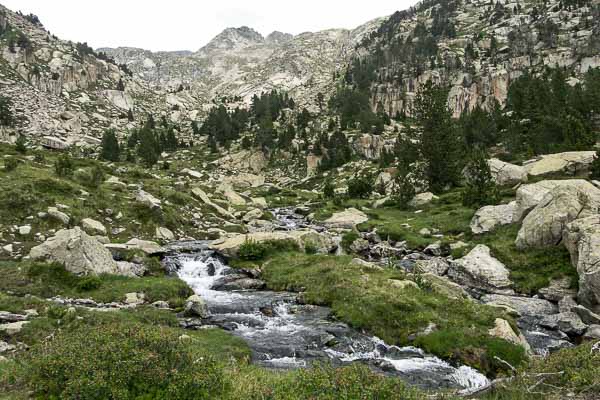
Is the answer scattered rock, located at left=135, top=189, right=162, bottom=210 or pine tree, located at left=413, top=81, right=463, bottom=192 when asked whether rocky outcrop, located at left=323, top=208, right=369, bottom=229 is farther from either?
scattered rock, located at left=135, top=189, right=162, bottom=210

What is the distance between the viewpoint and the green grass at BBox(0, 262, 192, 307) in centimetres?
2142

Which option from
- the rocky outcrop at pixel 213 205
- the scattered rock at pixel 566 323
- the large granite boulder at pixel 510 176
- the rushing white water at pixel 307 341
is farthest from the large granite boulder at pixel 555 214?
the rocky outcrop at pixel 213 205

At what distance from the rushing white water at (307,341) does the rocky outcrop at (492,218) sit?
67.2ft

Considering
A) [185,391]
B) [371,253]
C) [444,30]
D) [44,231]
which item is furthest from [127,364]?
[444,30]

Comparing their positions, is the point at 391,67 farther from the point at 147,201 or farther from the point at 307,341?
the point at 307,341

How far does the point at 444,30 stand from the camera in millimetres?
166375

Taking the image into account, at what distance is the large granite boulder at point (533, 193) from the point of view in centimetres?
3328

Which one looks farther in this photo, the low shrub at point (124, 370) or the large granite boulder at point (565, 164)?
the large granite boulder at point (565, 164)

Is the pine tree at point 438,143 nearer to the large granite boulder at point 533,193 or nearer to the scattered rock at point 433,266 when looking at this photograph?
the large granite boulder at point 533,193

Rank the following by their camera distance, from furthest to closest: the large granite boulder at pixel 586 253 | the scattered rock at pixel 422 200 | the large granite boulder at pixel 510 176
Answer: the scattered rock at pixel 422 200 → the large granite boulder at pixel 510 176 → the large granite boulder at pixel 586 253

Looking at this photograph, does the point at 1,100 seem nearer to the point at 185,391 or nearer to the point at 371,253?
the point at 371,253

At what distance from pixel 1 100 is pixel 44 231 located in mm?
88941

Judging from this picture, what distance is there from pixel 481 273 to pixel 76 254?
26.3 m

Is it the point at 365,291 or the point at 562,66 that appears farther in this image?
the point at 562,66
